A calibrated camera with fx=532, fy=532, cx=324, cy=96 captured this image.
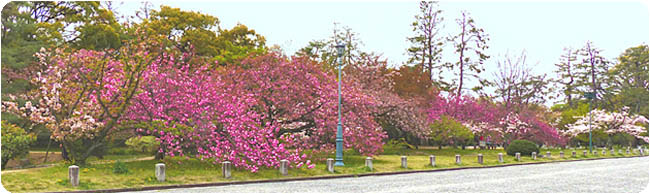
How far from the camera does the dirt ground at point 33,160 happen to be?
74.4 ft

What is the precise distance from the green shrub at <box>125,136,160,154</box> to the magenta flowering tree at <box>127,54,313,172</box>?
554 cm

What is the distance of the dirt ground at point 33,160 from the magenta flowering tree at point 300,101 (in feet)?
30.3

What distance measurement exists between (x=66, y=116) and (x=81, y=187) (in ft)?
17.6

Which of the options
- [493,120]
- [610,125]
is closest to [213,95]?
[493,120]

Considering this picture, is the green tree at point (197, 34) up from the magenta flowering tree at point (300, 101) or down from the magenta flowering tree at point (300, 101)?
up

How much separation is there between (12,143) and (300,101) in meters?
11.3

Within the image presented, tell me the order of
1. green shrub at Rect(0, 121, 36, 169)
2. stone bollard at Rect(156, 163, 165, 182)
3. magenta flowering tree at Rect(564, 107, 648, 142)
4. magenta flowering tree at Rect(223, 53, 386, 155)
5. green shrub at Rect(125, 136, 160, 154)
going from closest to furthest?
stone bollard at Rect(156, 163, 165, 182) < green shrub at Rect(0, 121, 36, 169) < magenta flowering tree at Rect(223, 53, 386, 155) < green shrub at Rect(125, 136, 160, 154) < magenta flowering tree at Rect(564, 107, 648, 142)

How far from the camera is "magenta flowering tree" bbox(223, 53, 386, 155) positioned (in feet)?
74.9

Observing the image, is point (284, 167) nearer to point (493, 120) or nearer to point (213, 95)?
point (213, 95)

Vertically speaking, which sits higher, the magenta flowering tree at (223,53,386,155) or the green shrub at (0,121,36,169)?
the magenta flowering tree at (223,53,386,155)

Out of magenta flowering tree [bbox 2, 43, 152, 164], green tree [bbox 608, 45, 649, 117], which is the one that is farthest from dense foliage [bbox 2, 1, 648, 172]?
green tree [bbox 608, 45, 649, 117]

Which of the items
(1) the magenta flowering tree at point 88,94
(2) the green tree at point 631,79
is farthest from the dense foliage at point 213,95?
(2) the green tree at point 631,79

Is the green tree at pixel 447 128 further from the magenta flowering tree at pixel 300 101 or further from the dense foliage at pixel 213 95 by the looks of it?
the magenta flowering tree at pixel 300 101

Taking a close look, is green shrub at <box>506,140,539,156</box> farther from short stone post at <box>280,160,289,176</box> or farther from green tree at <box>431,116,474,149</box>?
short stone post at <box>280,160,289,176</box>
